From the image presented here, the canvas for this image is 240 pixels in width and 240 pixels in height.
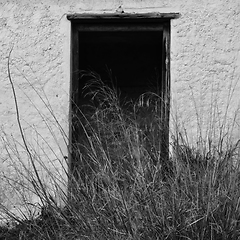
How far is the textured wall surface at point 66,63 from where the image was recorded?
5996 millimetres

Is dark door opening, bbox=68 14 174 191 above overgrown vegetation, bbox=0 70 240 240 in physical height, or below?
above

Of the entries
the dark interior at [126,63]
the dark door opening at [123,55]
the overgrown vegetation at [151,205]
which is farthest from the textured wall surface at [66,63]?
the dark interior at [126,63]

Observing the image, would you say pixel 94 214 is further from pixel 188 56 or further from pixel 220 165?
pixel 188 56

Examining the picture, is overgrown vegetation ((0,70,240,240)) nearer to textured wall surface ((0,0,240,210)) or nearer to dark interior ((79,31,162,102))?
textured wall surface ((0,0,240,210))

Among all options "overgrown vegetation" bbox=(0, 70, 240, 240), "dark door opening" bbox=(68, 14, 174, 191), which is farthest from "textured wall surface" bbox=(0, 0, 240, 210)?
"overgrown vegetation" bbox=(0, 70, 240, 240)

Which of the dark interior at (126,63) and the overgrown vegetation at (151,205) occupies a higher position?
the dark interior at (126,63)

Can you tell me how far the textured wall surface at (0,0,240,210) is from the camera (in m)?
6.00

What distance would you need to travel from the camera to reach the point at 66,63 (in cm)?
609

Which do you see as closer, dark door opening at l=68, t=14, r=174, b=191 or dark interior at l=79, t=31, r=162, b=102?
dark door opening at l=68, t=14, r=174, b=191

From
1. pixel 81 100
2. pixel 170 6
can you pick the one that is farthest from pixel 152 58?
pixel 170 6

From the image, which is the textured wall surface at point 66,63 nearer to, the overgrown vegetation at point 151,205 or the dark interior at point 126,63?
the overgrown vegetation at point 151,205

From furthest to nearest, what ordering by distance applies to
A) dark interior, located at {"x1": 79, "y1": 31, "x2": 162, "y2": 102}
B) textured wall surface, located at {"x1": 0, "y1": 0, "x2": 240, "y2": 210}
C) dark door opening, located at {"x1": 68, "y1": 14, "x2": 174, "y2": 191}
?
dark interior, located at {"x1": 79, "y1": 31, "x2": 162, "y2": 102} < dark door opening, located at {"x1": 68, "y1": 14, "x2": 174, "y2": 191} < textured wall surface, located at {"x1": 0, "y1": 0, "x2": 240, "y2": 210}

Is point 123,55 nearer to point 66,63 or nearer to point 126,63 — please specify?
point 126,63

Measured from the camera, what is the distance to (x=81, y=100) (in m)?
7.81
